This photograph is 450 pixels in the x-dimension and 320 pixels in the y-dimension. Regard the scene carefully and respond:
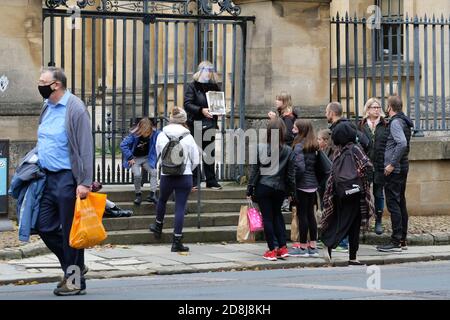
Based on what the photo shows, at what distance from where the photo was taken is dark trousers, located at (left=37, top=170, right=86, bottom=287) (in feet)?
33.8

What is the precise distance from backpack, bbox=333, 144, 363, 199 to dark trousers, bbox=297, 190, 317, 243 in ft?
3.28

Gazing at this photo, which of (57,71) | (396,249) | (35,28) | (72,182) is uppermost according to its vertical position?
(35,28)

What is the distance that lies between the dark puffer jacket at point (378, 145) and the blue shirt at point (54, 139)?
20.6 feet

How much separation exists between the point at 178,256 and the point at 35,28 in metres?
4.09

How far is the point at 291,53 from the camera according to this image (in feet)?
57.9

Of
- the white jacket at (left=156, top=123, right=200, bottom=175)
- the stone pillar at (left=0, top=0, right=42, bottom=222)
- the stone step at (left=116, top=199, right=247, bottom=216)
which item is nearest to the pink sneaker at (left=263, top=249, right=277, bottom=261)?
the white jacket at (left=156, top=123, right=200, bottom=175)

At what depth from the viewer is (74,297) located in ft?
33.6

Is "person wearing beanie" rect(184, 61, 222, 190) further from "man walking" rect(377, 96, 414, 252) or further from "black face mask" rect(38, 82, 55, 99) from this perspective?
"black face mask" rect(38, 82, 55, 99)

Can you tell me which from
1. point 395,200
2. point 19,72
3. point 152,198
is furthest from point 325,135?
point 19,72

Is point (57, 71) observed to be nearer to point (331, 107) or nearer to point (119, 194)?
point (331, 107)

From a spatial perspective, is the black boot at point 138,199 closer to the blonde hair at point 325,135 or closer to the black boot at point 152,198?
the black boot at point 152,198

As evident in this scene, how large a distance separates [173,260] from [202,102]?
3684 mm

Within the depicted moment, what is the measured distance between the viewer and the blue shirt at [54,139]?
10.3 m
